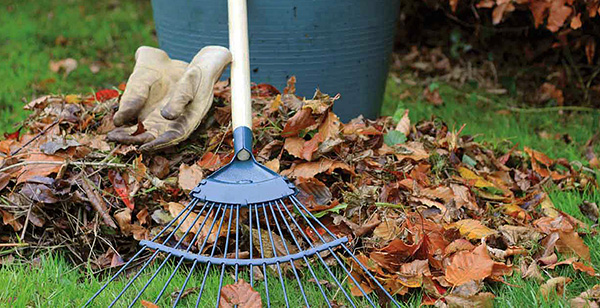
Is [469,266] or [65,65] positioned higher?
[469,266]

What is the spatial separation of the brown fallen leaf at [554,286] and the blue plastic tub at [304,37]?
1.29 metres

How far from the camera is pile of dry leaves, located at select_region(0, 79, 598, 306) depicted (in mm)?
1545

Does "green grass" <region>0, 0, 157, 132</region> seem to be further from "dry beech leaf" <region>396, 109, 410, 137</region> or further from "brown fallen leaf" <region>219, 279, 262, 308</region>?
"brown fallen leaf" <region>219, 279, 262, 308</region>

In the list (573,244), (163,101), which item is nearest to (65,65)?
(163,101)

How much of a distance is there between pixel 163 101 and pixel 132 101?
142 mm

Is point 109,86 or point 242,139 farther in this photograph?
point 109,86

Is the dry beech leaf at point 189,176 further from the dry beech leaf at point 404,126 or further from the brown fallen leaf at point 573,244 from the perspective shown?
the brown fallen leaf at point 573,244

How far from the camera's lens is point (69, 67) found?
141 inches

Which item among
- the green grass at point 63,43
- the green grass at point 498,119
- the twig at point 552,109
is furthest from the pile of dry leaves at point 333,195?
the green grass at point 63,43

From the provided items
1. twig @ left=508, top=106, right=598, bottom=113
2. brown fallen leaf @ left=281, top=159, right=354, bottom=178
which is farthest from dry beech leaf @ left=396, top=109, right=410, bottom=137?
twig @ left=508, top=106, right=598, bottom=113

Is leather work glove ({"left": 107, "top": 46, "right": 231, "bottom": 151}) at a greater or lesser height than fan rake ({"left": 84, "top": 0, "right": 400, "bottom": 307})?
greater

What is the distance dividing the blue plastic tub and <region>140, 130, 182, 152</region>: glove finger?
690mm

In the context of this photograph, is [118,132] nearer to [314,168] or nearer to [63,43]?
[314,168]

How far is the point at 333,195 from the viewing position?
1.85 meters
